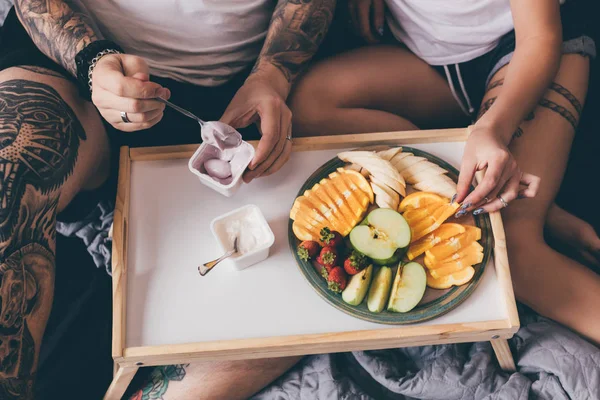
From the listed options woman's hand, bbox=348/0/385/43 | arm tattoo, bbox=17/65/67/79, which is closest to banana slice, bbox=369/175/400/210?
woman's hand, bbox=348/0/385/43

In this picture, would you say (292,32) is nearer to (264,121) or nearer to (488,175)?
(264,121)

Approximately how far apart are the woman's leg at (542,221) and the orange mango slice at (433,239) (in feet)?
0.83

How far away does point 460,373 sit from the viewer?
114cm

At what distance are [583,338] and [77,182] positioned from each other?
1185 millimetres

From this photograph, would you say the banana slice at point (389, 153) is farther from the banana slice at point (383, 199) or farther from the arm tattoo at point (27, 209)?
the arm tattoo at point (27, 209)

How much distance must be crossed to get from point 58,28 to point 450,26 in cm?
93

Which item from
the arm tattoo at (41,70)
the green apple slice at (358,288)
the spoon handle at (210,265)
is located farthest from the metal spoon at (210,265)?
the arm tattoo at (41,70)

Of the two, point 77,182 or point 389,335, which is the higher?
point 77,182

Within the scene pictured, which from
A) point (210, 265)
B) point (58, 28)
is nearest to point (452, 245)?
point (210, 265)

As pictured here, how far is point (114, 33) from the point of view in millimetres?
1179

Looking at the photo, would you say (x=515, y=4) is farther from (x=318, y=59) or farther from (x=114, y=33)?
(x=114, y=33)

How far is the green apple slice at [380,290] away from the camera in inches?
36.1

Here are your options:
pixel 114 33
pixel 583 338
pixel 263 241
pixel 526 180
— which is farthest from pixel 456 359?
pixel 114 33

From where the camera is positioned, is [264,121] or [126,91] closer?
[126,91]
